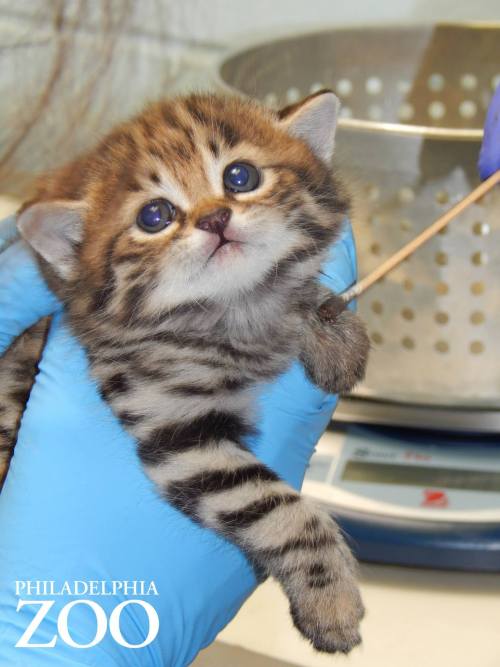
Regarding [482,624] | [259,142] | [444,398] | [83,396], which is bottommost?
[482,624]

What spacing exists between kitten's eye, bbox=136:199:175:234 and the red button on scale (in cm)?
56

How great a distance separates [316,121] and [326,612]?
1.87 ft

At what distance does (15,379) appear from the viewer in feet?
3.75

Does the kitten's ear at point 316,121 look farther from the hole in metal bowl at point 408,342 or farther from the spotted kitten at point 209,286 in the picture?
the hole in metal bowl at point 408,342

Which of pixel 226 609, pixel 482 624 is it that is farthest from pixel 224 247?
pixel 482 624

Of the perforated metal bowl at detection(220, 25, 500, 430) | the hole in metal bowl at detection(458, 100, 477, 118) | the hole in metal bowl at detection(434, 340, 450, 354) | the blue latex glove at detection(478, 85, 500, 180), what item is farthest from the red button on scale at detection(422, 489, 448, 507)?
the hole in metal bowl at detection(458, 100, 477, 118)

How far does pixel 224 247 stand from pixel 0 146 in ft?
3.47

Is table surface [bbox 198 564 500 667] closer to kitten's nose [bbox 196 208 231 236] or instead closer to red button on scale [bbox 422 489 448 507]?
red button on scale [bbox 422 489 448 507]

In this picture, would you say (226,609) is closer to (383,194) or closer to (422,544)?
(422,544)

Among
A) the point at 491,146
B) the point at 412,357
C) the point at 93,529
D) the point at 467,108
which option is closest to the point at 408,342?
the point at 412,357

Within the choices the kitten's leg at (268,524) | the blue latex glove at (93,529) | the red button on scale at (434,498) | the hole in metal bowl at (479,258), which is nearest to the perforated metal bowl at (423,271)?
the hole in metal bowl at (479,258)

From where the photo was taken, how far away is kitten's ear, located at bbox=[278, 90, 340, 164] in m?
1.02

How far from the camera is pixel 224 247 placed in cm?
91

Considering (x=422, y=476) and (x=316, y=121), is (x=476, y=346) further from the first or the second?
(x=316, y=121)
